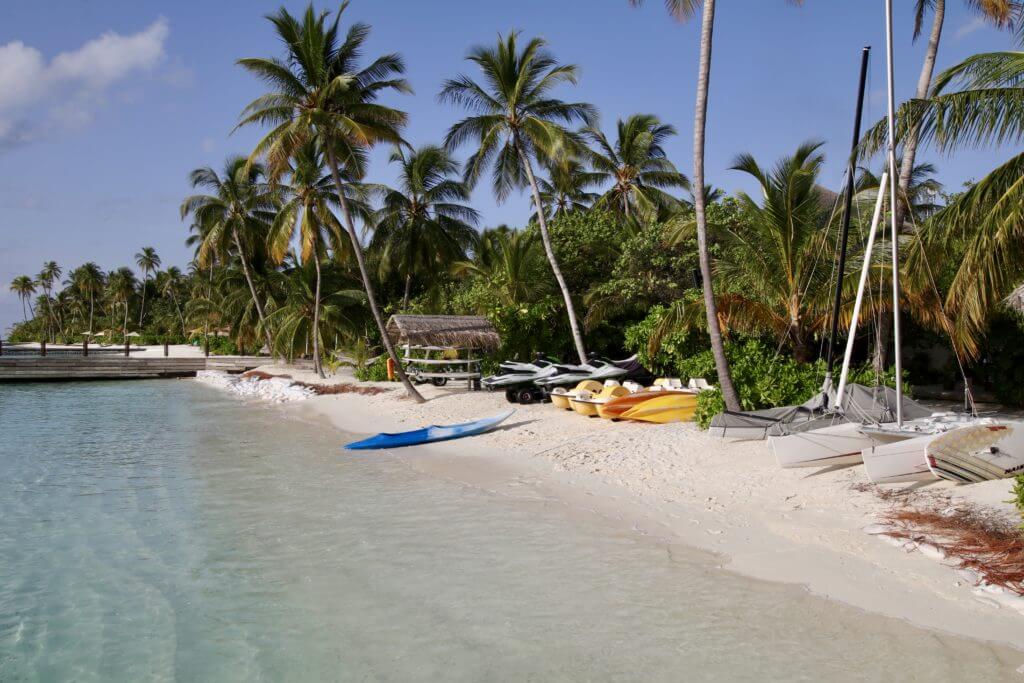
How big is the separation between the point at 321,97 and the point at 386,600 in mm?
15068

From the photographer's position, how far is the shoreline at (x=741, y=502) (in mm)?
5270

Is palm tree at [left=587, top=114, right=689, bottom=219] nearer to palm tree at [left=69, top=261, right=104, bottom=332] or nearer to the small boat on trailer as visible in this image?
the small boat on trailer

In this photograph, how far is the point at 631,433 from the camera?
37.5 ft

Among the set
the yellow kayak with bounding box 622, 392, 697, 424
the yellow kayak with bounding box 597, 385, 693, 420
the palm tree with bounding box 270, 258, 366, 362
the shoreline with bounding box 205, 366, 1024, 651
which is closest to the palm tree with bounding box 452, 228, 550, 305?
the shoreline with bounding box 205, 366, 1024, 651

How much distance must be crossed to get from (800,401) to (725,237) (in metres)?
4.05

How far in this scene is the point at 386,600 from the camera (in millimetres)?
5887

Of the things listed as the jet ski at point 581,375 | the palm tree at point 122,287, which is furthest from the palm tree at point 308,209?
the palm tree at point 122,287

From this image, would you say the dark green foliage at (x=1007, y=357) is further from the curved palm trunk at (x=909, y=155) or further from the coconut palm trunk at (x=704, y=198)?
the coconut palm trunk at (x=704, y=198)

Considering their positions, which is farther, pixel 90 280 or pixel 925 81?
pixel 90 280

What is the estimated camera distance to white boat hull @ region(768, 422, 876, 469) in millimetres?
7930

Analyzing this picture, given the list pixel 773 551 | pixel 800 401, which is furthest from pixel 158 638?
pixel 800 401

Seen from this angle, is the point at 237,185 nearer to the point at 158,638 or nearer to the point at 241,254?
the point at 241,254

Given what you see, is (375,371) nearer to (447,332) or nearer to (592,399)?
(447,332)

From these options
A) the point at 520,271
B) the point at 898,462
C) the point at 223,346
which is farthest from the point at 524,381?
the point at 223,346
